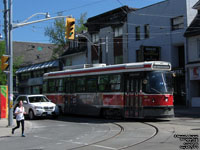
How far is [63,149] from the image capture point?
1041cm

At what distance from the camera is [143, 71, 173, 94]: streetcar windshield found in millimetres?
17828

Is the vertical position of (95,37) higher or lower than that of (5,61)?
higher

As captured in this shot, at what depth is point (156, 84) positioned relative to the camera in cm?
1791

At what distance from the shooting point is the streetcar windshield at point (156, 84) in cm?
1783

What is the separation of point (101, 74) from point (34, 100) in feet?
17.8

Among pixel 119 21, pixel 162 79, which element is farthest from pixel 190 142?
pixel 119 21

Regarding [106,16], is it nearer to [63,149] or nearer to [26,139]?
[26,139]

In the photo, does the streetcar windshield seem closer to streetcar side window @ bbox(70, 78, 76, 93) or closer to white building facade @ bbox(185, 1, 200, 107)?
streetcar side window @ bbox(70, 78, 76, 93)

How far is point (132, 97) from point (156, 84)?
5.04 ft

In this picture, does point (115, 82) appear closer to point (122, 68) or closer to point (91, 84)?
point (122, 68)

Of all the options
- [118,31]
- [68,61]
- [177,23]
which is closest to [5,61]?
[177,23]

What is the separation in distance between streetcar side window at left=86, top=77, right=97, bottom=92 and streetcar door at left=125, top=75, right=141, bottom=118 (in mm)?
2927

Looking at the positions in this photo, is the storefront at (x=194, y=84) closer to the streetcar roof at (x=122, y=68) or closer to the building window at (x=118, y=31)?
the building window at (x=118, y=31)

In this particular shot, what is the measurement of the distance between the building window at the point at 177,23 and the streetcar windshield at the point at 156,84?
13977 mm
